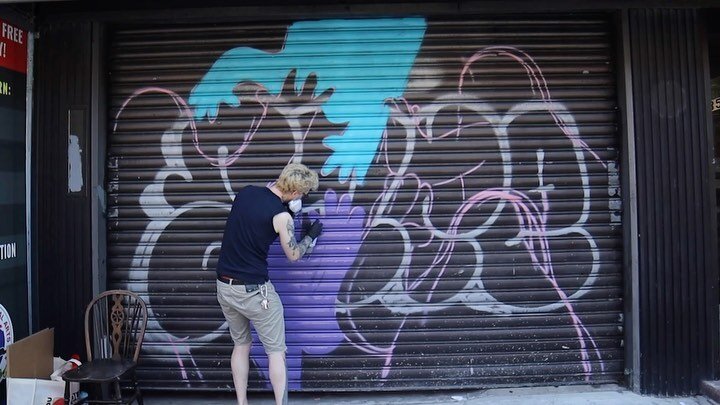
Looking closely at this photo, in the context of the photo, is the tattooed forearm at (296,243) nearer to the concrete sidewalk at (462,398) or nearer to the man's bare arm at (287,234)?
the man's bare arm at (287,234)

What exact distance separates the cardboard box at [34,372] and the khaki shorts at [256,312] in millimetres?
1247

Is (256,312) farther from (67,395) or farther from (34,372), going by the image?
(34,372)

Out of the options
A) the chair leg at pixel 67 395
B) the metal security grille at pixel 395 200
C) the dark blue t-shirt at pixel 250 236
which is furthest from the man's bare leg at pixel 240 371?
the chair leg at pixel 67 395

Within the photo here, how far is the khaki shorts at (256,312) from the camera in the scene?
10.8ft

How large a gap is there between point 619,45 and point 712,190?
1318 millimetres

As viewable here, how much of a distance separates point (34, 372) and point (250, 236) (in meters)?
1.76

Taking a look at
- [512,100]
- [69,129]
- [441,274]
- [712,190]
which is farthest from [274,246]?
[712,190]

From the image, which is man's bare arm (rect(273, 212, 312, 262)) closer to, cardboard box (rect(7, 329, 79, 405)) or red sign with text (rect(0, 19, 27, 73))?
cardboard box (rect(7, 329, 79, 405))

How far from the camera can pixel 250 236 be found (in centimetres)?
330

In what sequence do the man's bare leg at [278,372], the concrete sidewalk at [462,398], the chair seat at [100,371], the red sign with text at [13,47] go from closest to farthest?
the chair seat at [100,371]
the man's bare leg at [278,372]
the red sign with text at [13,47]
the concrete sidewalk at [462,398]

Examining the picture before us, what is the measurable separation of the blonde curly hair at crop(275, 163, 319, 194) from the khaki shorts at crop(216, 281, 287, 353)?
660mm

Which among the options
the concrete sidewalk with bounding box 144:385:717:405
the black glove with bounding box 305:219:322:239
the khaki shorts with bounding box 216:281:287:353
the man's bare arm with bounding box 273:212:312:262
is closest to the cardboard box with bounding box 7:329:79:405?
the concrete sidewalk with bounding box 144:385:717:405

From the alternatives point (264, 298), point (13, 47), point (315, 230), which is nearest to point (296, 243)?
point (315, 230)

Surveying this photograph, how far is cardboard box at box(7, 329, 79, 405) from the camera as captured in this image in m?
3.23
